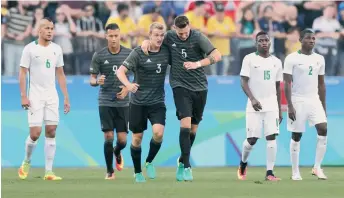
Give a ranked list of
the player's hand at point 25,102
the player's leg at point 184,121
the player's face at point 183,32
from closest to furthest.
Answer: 1. the player's face at point 183,32
2. the player's leg at point 184,121
3. the player's hand at point 25,102

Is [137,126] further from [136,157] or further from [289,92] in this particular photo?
[289,92]

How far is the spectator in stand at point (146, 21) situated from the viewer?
73.4 feet

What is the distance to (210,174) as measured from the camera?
1703 centimetres

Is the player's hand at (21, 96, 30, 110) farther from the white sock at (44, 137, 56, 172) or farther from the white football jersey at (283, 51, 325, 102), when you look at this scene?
the white football jersey at (283, 51, 325, 102)

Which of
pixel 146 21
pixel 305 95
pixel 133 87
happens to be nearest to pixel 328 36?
pixel 146 21

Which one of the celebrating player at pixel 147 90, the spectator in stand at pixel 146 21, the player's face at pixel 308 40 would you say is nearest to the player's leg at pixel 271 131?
the player's face at pixel 308 40

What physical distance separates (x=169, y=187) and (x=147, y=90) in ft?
6.66

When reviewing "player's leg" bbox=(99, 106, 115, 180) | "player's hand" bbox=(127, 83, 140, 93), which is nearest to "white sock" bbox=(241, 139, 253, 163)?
"player's leg" bbox=(99, 106, 115, 180)

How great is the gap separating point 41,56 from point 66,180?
2008 mm

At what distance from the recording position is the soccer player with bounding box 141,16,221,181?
576 inches

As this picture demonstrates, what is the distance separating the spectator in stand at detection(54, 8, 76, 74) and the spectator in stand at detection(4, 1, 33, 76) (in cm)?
66

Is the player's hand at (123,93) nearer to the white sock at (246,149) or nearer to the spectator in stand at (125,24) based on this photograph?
the white sock at (246,149)

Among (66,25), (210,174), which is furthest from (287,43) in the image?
(210,174)

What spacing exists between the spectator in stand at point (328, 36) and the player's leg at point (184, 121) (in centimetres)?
850
